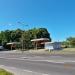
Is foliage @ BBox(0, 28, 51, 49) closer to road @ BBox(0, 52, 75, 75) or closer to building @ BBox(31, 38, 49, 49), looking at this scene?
building @ BBox(31, 38, 49, 49)

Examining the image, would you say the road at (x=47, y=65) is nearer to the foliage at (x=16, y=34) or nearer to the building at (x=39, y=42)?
the building at (x=39, y=42)

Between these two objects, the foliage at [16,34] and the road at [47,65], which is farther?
the foliage at [16,34]

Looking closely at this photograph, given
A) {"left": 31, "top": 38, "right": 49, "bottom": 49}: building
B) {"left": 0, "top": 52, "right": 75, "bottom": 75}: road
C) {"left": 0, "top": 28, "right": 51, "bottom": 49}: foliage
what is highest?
{"left": 0, "top": 28, "right": 51, "bottom": 49}: foliage

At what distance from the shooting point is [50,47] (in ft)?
234

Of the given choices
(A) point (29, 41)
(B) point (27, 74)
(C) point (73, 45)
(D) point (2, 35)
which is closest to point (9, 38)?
(D) point (2, 35)

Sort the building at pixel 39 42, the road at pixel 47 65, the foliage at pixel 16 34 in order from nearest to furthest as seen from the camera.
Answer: the road at pixel 47 65 < the building at pixel 39 42 < the foliage at pixel 16 34

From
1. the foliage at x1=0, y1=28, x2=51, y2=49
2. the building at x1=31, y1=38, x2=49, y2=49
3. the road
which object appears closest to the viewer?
the road

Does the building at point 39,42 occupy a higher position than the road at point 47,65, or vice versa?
the building at point 39,42

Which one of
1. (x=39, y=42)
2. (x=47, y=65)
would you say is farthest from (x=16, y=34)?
(x=47, y=65)

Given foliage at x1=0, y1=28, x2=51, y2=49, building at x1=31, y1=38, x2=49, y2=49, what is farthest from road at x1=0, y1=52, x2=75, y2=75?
foliage at x1=0, y1=28, x2=51, y2=49

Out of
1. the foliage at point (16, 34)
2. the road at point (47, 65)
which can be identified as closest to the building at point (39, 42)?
the foliage at point (16, 34)

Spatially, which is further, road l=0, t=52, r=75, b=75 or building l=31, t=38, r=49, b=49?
building l=31, t=38, r=49, b=49

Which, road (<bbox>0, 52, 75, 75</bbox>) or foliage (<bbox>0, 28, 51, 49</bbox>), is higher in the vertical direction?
foliage (<bbox>0, 28, 51, 49</bbox>)

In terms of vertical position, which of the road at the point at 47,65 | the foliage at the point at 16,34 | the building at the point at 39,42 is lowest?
the road at the point at 47,65
